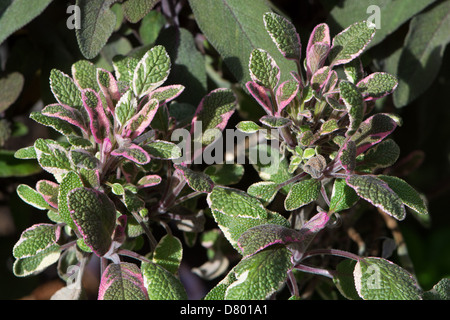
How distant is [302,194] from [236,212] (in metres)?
0.08

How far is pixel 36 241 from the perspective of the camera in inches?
21.2

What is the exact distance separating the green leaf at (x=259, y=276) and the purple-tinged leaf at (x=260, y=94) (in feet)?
0.56

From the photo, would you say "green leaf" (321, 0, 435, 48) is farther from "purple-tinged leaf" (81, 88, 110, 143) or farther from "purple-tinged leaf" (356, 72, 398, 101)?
"purple-tinged leaf" (81, 88, 110, 143)

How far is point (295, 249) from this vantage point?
55 centimetres

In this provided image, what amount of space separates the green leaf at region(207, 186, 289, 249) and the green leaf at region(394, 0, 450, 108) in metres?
0.28

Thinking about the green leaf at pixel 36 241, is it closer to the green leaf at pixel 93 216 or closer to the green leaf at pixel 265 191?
the green leaf at pixel 93 216

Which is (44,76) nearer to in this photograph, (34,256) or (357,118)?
(34,256)

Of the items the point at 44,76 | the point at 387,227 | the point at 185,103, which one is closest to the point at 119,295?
the point at 185,103

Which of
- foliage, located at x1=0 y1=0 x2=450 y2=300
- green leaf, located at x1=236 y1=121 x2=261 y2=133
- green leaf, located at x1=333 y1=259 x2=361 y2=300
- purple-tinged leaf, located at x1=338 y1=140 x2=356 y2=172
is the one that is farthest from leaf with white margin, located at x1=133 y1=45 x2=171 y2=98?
green leaf, located at x1=333 y1=259 x2=361 y2=300

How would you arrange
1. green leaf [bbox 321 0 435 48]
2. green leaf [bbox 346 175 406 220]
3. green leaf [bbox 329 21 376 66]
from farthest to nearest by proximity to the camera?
green leaf [bbox 321 0 435 48]
green leaf [bbox 329 21 376 66]
green leaf [bbox 346 175 406 220]

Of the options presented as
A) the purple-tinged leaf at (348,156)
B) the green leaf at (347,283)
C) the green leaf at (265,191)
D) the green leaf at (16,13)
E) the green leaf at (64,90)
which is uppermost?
the green leaf at (16,13)

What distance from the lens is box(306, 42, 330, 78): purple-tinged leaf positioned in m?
0.53

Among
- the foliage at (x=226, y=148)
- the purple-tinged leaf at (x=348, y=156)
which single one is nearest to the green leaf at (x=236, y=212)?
the foliage at (x=226, y=148)

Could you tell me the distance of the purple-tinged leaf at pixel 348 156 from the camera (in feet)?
1.59
